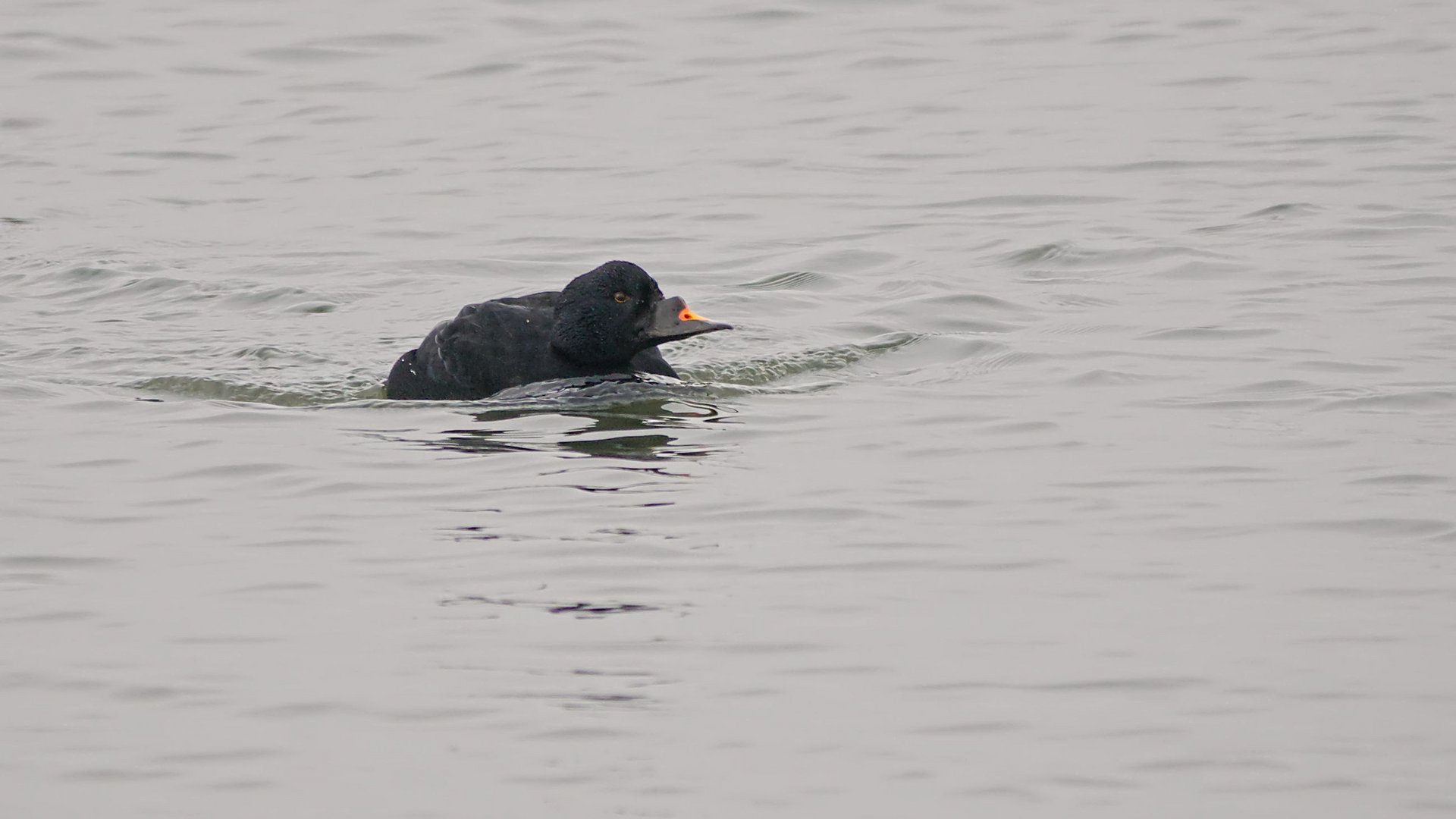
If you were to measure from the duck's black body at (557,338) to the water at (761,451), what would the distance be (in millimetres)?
223

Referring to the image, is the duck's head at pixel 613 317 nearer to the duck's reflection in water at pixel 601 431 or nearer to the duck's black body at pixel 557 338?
the duck's black body at pixel 557 338

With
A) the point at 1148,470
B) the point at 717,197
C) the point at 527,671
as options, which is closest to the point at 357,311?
the point at 717,197

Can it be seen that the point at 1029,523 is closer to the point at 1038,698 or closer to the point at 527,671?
the point at 1038,698

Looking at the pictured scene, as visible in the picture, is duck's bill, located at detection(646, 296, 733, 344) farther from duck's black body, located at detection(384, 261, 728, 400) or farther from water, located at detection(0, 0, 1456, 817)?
water, located at detection(0, 0, 1456, 817)

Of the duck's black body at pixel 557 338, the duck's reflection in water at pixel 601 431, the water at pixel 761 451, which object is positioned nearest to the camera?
the water at pixel 761 451

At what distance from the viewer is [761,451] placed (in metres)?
10.2

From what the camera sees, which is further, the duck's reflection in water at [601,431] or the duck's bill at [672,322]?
the duck's bill at [672,322]

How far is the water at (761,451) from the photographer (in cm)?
646

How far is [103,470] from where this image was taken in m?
9.98

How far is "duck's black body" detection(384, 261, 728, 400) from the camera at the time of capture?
1134 centimetres

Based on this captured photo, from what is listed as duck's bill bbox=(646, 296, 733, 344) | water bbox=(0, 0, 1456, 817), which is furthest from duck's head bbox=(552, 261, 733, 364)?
water bbox=(0, 0, 1456, 817)

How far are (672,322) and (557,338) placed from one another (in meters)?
0.65

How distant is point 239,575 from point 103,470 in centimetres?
207

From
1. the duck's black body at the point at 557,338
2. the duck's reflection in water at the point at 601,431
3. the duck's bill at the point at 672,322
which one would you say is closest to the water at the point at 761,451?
the duck's reflection in water at the point at 601,431
